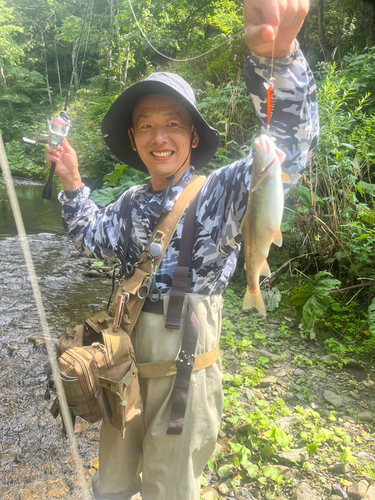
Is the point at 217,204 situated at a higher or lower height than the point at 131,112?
lower

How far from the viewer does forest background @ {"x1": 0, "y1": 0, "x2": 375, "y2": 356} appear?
13.6 ft

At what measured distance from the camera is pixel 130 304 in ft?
5.43

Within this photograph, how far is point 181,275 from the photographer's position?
5.25ft

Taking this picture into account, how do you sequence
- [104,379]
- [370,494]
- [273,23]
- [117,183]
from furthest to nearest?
[117,183] < [370,494] < [104,379] < [273,23]

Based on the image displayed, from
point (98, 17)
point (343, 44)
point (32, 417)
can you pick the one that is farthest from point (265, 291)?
point (98, 17)

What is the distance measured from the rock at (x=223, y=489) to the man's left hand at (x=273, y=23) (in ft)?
8.55

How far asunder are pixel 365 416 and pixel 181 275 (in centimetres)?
248

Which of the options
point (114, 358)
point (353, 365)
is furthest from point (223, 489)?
point (353, 365)

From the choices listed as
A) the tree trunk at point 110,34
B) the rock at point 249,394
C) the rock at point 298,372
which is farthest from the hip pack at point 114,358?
the tree trunk at point 110,34

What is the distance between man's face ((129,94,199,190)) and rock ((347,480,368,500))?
2332 millimetres

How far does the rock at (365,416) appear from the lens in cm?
299

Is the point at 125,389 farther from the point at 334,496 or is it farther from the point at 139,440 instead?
the point at 334,496

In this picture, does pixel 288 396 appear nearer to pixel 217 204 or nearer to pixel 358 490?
pixel 358 490

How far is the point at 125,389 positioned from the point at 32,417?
2.02m
